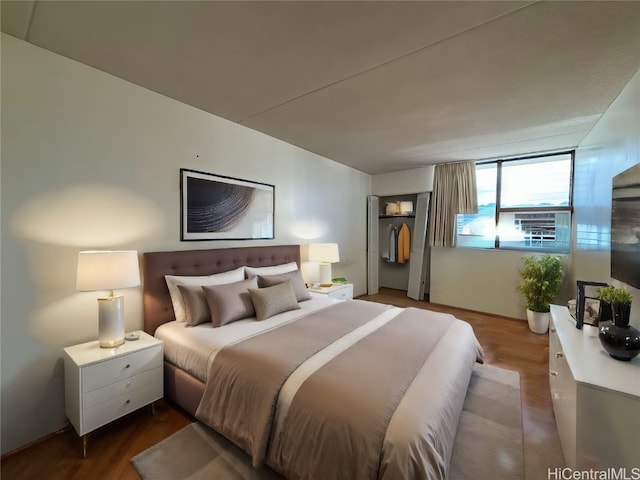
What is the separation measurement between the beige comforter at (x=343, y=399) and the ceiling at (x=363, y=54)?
76.5 inches

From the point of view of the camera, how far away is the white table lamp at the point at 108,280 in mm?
1700

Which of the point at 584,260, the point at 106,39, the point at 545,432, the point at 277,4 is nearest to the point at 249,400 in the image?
the point at 545,432

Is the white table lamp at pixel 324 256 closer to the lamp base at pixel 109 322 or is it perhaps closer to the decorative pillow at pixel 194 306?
the decorative pillow at pixel 194 306

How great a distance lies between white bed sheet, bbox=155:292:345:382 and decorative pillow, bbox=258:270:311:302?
0.40 metres

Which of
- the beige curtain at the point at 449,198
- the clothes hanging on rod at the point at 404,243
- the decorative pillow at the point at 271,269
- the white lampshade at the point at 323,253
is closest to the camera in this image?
the decorative pillow at the point at 271,269

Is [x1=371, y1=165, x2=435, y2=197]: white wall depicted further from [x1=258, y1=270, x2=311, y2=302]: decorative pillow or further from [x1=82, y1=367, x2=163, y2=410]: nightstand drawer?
[x1=82, y1=367, x2=163, y2=410]: nightstand drawer

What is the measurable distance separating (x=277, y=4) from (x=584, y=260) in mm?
3952

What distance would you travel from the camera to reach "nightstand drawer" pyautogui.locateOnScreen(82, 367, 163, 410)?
1.63m

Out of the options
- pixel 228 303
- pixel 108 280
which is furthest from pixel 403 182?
pixel 108 280

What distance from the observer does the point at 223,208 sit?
9.20 feet

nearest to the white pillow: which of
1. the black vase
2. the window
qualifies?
the black vase

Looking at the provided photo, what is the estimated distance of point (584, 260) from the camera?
304 centimetres

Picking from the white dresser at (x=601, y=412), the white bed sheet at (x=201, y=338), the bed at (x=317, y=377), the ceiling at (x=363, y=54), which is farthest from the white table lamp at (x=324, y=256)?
the white dresser at (x=601, y=412)

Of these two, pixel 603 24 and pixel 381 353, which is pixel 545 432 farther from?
pixel 603 24
